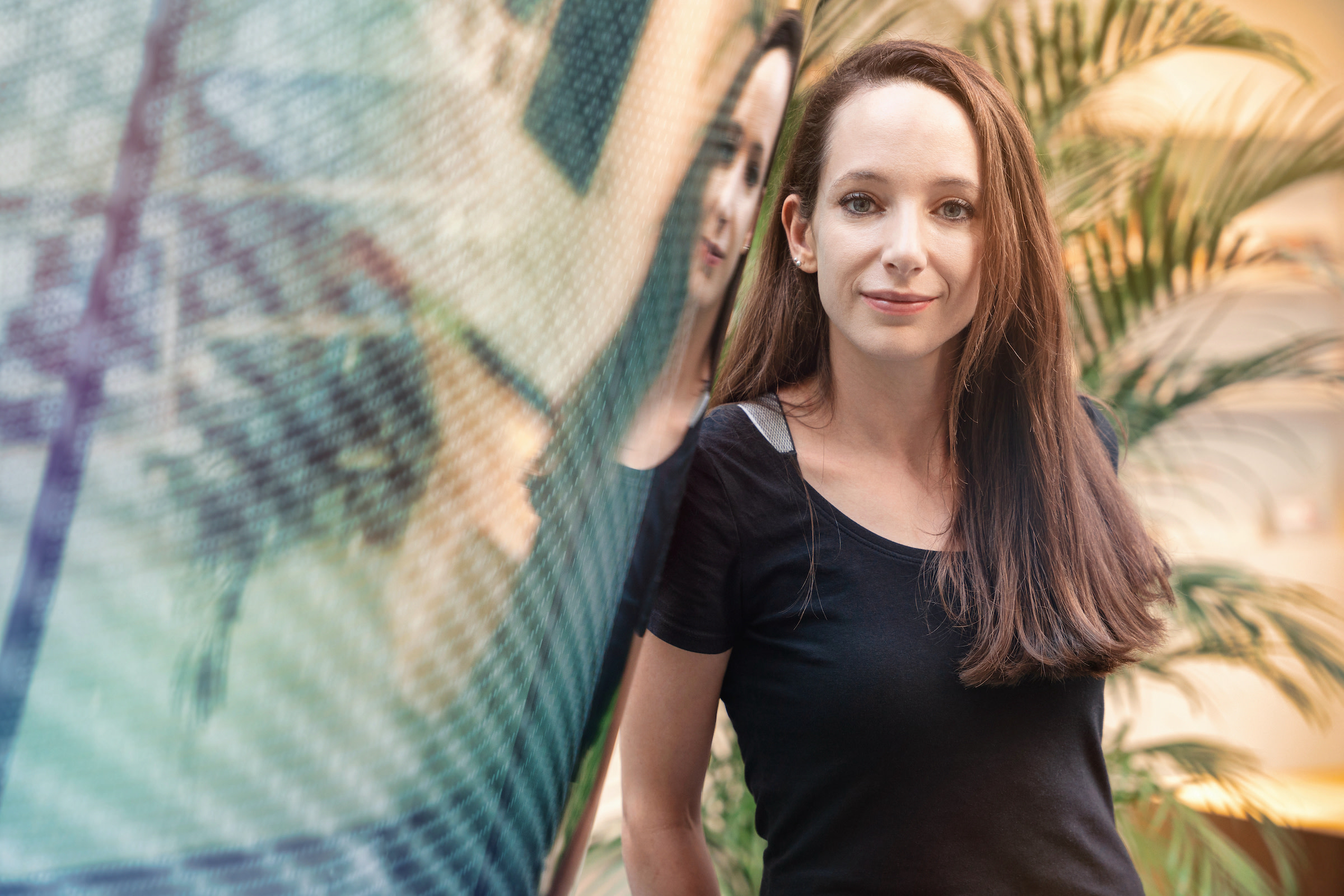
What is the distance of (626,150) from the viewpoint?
0.79 ft

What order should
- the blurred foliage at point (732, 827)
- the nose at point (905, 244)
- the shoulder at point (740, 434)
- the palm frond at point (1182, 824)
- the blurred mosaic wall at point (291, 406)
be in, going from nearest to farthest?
1. the blurred mosaic wall at point (291, 406)
2. the nose at point (905, 244)
3. the shoulder at point (740, 434)
4. the blurred foliage at point (732, 827)
5. the palm frond at point (1182, 824)

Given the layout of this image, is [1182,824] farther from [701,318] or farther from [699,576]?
[701,318]

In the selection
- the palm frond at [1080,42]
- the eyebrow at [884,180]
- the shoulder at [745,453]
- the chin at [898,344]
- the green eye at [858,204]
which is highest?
the palm frond at [1080,42]

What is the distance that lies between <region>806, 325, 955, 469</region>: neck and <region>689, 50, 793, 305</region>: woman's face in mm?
475

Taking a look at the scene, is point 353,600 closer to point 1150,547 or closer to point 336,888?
point 336,888

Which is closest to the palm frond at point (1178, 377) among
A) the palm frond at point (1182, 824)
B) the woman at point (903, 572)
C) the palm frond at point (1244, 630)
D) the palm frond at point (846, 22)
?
the palm frond at point (1244, 630)

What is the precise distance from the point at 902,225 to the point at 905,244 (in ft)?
0.05

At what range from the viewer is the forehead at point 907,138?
0.64m

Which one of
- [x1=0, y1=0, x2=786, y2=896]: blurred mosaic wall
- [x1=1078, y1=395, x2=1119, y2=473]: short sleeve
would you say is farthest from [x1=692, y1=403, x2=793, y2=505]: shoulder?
[x1=0, y1=0, x2=786, y2=896]: blurred mosaic wall

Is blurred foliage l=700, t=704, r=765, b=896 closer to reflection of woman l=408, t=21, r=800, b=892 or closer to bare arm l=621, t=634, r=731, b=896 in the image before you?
bare arm l=621, t=634, r=731, b=896

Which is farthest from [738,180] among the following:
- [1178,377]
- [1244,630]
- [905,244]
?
[1244,630]

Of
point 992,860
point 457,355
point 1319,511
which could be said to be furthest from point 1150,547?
point 1319,511

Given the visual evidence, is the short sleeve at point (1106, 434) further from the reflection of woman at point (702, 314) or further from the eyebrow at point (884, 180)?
the reflection of woman at point (702, 314)

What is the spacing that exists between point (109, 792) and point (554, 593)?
0.11 meters
